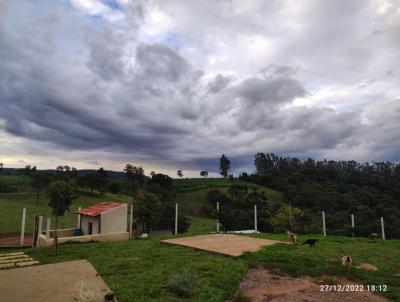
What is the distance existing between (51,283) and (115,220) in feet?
38.3

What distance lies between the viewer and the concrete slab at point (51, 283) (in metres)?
7.13

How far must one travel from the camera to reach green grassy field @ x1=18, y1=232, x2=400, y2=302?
759 centimetres

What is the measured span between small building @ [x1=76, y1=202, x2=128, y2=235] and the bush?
12450mm

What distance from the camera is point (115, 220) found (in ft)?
64.9

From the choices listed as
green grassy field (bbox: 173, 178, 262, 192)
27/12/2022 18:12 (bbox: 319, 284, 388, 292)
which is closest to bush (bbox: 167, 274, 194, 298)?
27/12/2022 18:12 (bbox: 319, 284, 388, 292)

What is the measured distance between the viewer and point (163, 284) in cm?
799

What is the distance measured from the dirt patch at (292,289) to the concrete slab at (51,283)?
3.22m

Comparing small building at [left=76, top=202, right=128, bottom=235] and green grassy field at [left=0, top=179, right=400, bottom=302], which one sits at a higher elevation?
small building at [left=76, top=202, right=128, bottom=235]

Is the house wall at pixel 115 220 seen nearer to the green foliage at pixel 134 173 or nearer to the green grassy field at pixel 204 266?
the green grassy field at pixel 204 266

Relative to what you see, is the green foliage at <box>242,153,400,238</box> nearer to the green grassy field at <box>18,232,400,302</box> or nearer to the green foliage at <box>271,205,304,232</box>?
the green foliage at <box>271,205,304,232</box>

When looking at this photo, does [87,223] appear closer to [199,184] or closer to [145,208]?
[145,208]

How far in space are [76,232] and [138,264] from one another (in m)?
12.0

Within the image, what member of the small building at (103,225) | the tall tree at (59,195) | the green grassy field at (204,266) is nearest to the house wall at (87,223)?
the small building at (103,225)

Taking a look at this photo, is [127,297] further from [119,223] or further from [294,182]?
[294,182]
